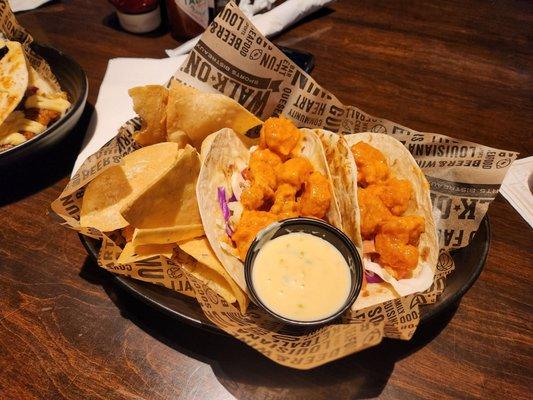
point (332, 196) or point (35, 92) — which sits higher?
point (35, 92)

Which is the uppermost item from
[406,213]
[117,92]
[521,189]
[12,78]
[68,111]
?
[12,78]

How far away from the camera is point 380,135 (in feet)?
5.49

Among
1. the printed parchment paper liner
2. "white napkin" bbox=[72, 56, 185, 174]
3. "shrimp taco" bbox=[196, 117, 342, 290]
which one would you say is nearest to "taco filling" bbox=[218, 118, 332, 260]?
"shrimp taco" bbox=[196, 117, 342, 290]

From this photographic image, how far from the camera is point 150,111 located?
1.67 meters

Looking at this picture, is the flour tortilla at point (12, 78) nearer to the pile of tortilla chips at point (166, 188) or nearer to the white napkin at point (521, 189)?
the pile of tortilla chips at point (166, 188)

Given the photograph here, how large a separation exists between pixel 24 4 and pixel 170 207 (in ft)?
8.61

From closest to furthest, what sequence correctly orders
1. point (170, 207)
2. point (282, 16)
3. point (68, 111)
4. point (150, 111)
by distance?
point (170, 207) < point (150, 111) < point (68, 111) < point (282, 16)

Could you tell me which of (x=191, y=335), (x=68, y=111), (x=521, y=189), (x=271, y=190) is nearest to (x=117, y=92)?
(x=68, y=111)

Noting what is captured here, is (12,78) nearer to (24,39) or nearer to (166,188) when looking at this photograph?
(24,39)

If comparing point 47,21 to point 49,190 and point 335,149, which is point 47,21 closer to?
point 49,190

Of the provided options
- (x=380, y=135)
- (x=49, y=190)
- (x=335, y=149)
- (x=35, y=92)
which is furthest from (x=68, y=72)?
(x=380, y=135)

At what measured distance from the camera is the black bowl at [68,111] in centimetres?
166


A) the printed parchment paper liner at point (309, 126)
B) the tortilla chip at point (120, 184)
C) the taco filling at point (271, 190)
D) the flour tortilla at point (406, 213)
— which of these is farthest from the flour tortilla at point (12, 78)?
the flour tortilla at point (406, 213)

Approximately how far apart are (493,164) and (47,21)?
300 cm
